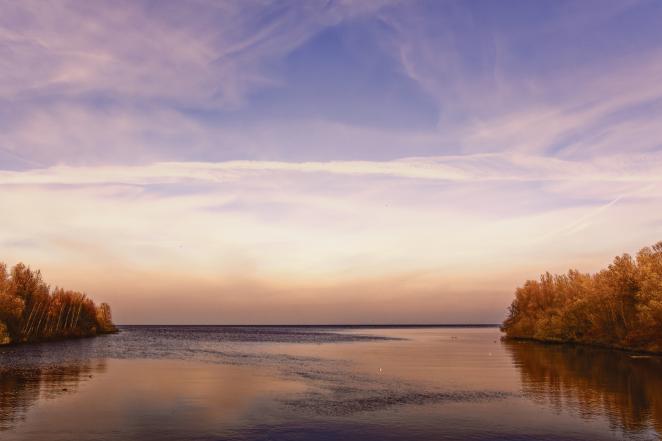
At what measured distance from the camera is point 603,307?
119 meters

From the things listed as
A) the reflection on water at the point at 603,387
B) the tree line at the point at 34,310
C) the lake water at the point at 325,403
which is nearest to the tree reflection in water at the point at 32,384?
the lake water at the point at 325,403

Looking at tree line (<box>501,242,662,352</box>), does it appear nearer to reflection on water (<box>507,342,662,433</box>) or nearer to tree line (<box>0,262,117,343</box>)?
reflection on water (<box>507,342,662,433</box>)

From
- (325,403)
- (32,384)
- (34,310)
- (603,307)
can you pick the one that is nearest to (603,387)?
(325,403)

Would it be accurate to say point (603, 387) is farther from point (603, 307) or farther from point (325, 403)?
point (603, 307)

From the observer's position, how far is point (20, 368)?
224ft

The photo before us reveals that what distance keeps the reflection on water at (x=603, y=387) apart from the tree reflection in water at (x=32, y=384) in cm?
4251

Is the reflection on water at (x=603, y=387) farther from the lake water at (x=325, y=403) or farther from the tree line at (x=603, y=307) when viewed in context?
the tree line at (x=603, y=307)

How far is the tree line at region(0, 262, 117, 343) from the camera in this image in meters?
122

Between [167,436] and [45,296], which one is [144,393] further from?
[45,296]

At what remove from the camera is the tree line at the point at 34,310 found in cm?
12225

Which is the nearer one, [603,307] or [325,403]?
[325,403]

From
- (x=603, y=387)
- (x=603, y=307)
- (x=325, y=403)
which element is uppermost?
(x=603, y=307)

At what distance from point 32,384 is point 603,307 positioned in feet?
377

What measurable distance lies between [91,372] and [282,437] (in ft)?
145
